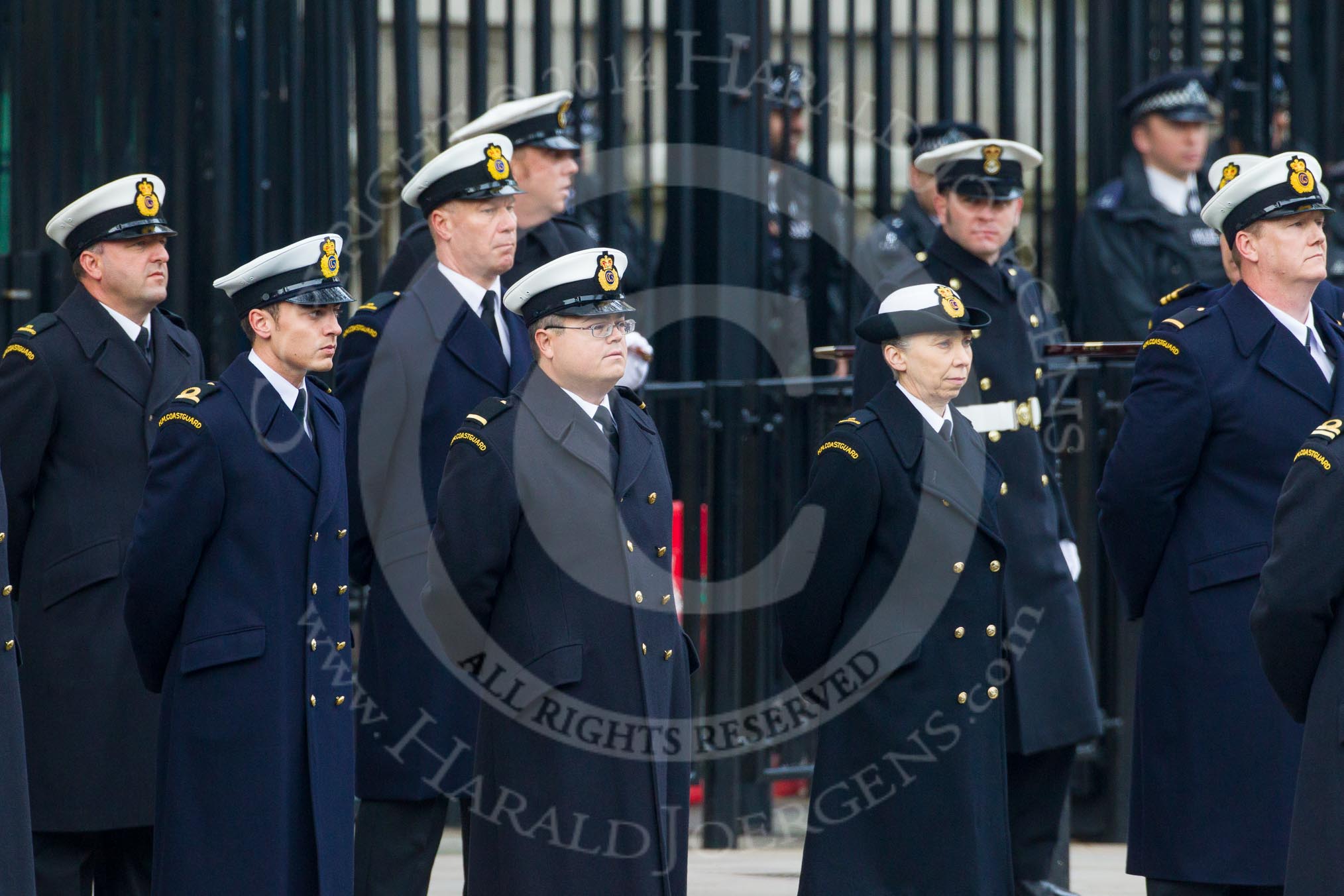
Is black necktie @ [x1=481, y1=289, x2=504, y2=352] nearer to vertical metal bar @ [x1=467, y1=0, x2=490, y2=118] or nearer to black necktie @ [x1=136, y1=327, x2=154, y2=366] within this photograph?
black necktie @ [x1=136, y1=327, x2=154, y2=366]

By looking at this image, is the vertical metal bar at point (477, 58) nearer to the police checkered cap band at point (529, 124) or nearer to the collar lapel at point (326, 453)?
the police checkered cap band at point (529, 124)

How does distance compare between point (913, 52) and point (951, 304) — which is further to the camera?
point (913, 52)

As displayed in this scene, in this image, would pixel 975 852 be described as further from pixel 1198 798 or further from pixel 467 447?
pixel 467 447

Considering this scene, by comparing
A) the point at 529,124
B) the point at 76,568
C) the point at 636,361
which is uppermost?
the point at 529,124

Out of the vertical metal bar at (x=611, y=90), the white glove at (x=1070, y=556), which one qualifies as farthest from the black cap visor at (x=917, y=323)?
the vertical metal bar at (x=611, y=90)

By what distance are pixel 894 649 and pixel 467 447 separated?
1193mm

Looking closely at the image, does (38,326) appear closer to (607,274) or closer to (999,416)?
(607,274)

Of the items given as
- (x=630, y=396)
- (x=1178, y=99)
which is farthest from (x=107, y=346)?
(x=1178, y=99)

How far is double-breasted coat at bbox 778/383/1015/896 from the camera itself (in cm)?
522

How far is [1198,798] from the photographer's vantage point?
5.51 meters

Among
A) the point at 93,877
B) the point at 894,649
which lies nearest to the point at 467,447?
the point at 894,649

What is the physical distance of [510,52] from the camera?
289 inches

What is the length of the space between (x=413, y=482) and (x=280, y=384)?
78cm

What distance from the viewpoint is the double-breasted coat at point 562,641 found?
4961 millimetres
